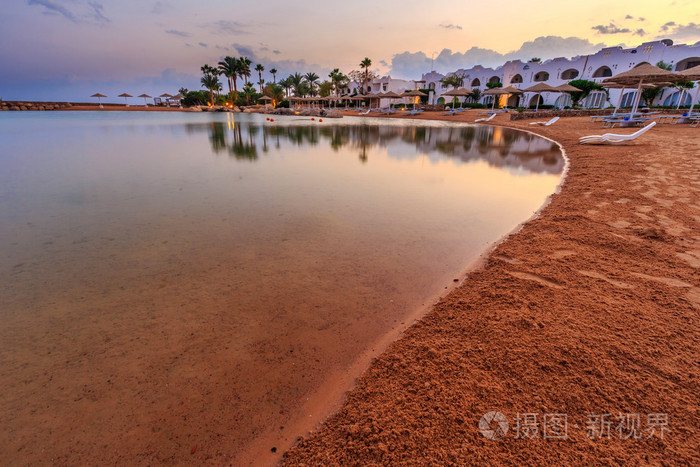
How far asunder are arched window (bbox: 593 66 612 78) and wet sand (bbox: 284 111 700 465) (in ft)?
168

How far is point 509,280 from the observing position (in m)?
3.53

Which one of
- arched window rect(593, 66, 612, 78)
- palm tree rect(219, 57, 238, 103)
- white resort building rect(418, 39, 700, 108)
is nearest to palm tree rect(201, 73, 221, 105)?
palm tree rect(219, 57, 238, 103)

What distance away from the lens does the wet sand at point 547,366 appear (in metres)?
1.75

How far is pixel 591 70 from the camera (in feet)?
137

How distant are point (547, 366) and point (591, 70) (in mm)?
55250

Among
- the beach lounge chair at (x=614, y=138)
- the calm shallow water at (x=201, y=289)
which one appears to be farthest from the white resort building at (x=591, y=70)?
the calm shallow water at (x=201, y=289)

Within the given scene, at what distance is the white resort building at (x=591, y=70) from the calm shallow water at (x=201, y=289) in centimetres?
4092

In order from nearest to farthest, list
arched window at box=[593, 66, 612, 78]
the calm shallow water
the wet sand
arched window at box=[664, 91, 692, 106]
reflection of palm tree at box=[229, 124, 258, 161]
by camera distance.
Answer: the wet sand
the calm shallow water
reflection of palm tree at box=[229, 124, 258, 161]
arched window at box=[664, 91, 692, 106]
arched window at box=[593, 66, 612, 78]

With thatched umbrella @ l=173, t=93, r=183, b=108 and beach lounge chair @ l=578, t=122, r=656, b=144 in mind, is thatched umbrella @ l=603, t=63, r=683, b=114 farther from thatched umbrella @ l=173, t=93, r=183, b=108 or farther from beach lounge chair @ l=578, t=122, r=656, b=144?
thatched umbrella @ l=173, t=93, r=183, b=108

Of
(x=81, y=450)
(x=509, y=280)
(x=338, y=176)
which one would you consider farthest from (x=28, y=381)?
(x=338, y=176)

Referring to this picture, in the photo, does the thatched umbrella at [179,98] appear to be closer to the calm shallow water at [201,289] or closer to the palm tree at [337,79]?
the palm tree at [337,79]

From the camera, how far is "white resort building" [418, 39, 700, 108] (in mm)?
35781

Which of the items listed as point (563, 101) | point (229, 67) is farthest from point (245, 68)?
point (563, 101)

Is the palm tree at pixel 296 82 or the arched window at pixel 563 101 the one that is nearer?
the arched window at pixel 563 101
